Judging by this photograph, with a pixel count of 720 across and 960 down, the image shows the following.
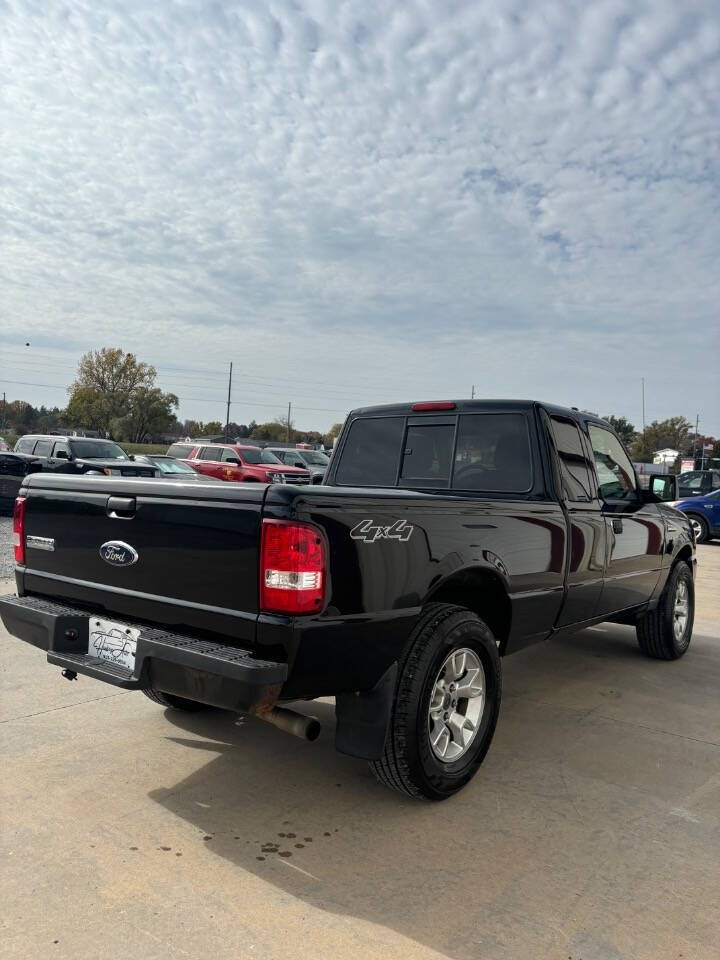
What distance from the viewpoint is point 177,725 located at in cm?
428

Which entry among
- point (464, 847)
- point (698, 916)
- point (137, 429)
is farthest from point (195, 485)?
point (137, 429)

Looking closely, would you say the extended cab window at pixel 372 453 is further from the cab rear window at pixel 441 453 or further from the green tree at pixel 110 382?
the green tree at pixel 110 382

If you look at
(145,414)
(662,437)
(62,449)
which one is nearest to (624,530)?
(62,449)

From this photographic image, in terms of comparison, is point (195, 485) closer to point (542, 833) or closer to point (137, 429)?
point (542, 833)

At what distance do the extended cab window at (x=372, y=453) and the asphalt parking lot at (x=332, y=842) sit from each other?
1469mm

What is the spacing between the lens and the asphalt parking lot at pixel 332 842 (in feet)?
8.18

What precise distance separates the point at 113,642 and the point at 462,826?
5.44 ft

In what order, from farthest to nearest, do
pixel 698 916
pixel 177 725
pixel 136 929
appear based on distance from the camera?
1. pixel 177 725
2. pixel 698 916
3. pixel 136 929

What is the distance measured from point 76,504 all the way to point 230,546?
39.4 inches

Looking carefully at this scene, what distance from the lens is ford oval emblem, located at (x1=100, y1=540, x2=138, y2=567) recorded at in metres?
3.28

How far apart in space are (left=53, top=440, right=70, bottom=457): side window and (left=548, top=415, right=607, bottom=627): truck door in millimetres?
16074

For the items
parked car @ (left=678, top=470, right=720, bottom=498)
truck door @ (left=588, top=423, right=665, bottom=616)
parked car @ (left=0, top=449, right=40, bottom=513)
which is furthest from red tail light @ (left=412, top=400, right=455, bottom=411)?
parked car @ (left=678, top=470, right=720, bottom=498)

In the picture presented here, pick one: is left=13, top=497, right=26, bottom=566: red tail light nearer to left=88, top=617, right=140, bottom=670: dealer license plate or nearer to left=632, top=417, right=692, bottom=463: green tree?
left=88, top=617, right=140, bottom=670: dealer license plate

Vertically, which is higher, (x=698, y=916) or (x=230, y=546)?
(x=230, y=546)
